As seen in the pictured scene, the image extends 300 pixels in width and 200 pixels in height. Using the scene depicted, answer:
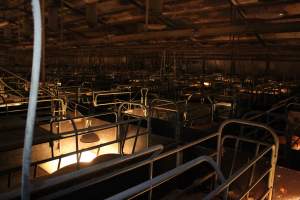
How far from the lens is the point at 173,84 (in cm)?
1045

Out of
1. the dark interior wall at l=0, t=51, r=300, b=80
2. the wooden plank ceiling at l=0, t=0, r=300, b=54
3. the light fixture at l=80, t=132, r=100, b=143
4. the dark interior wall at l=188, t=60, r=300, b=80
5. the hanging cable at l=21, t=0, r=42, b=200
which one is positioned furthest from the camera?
the dark interior wall at l=0, t=51, r=300, b=80

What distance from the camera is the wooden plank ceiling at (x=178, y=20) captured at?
513 centimetres

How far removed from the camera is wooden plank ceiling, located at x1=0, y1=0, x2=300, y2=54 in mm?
5133

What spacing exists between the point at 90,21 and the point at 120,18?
3.62 feet

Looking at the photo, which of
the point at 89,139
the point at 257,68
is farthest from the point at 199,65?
the point at 89,139

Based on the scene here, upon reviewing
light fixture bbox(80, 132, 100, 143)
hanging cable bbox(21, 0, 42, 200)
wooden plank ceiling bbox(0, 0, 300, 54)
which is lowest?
light fixture bbox(80, 132, 100, 143)

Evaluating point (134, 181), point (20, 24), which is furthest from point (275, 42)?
point (20, 24)

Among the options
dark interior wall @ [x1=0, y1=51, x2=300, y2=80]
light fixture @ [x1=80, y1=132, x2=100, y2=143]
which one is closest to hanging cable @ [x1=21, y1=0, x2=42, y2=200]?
light fixture @ [x1=80, y1=132, x2=100, y2=143]

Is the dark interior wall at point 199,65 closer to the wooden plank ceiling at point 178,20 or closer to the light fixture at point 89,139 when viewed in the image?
the wooden plank ceiling at point 178,20

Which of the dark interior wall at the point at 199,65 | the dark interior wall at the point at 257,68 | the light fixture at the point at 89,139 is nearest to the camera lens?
the light fixture at the point at 89,139

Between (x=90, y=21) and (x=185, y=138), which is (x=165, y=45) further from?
(x=185, y=138)

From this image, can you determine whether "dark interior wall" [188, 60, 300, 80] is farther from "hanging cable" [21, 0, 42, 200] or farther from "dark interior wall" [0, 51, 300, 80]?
"hanging cable" [21, 0, 42, 200]

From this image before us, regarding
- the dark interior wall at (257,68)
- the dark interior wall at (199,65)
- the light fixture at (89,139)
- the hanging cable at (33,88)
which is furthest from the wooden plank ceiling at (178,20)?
the dark interior wall at (257,68)

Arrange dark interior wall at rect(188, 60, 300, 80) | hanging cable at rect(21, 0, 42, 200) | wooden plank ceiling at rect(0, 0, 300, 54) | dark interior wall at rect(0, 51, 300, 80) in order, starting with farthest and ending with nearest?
dark interior wall at rect(0, 51, 300, 80) < dark interior wall at rect(188, 60, 300, 80) < wooden plank ceiling at rect(0, 0, 300, 54) < hanging cable at rect(21, 0, 42, 200)
